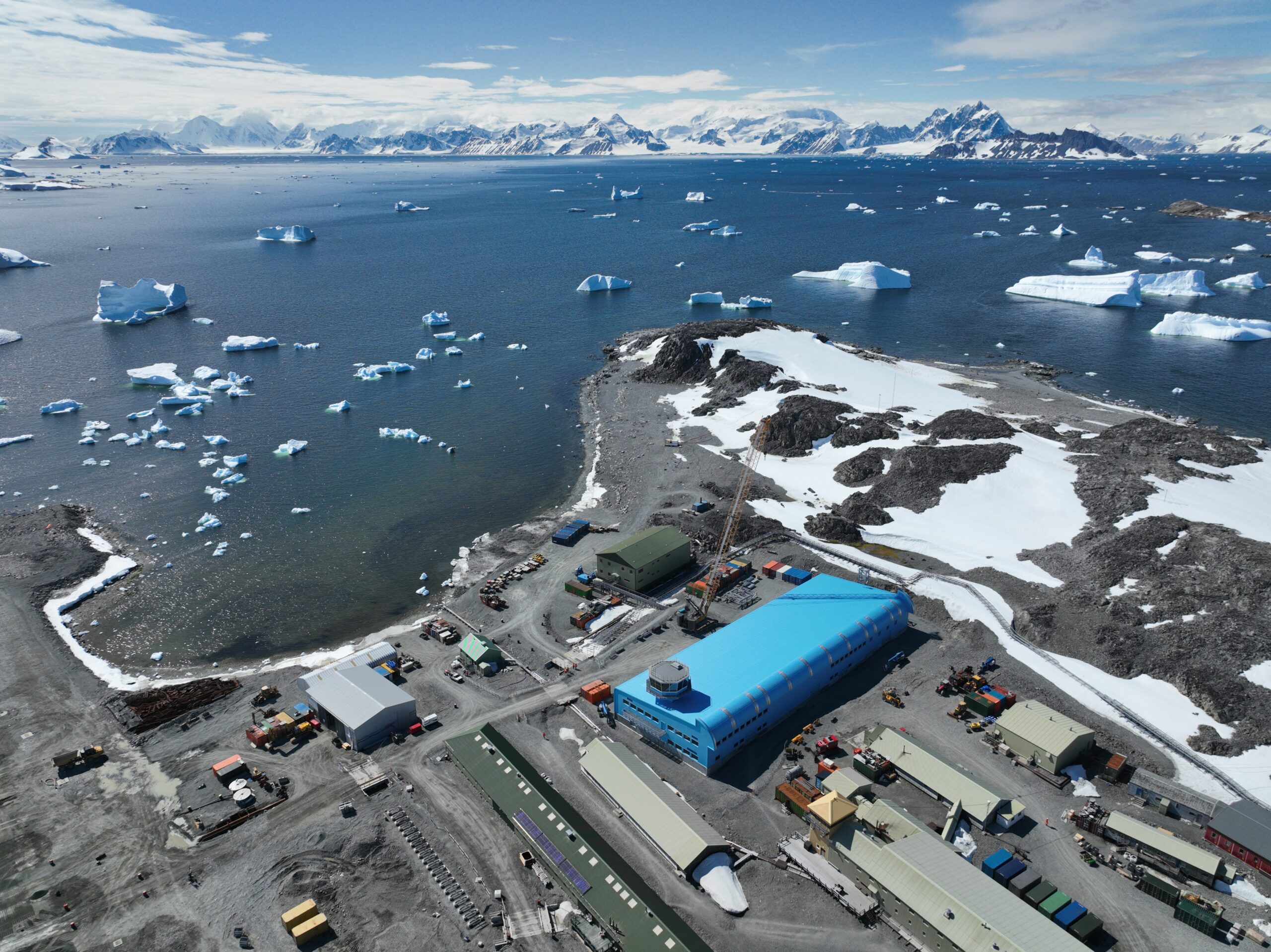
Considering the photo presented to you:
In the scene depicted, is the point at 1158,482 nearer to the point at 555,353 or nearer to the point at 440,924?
the point at 440,924

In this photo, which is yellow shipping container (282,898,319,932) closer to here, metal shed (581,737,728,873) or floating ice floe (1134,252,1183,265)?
metal shed (581,737,728,873)

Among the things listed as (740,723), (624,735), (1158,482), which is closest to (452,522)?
(624,735)

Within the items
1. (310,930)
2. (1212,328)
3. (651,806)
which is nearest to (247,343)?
(310,930)

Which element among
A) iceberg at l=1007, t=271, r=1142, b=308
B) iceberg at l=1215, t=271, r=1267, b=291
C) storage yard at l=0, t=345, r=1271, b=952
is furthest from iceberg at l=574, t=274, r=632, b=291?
iceberg at l=1215, t=271, r=1267, b=291

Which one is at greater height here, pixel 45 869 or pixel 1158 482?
pixel 1158 482

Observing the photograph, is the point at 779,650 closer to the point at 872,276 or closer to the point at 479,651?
the point at 479,651
